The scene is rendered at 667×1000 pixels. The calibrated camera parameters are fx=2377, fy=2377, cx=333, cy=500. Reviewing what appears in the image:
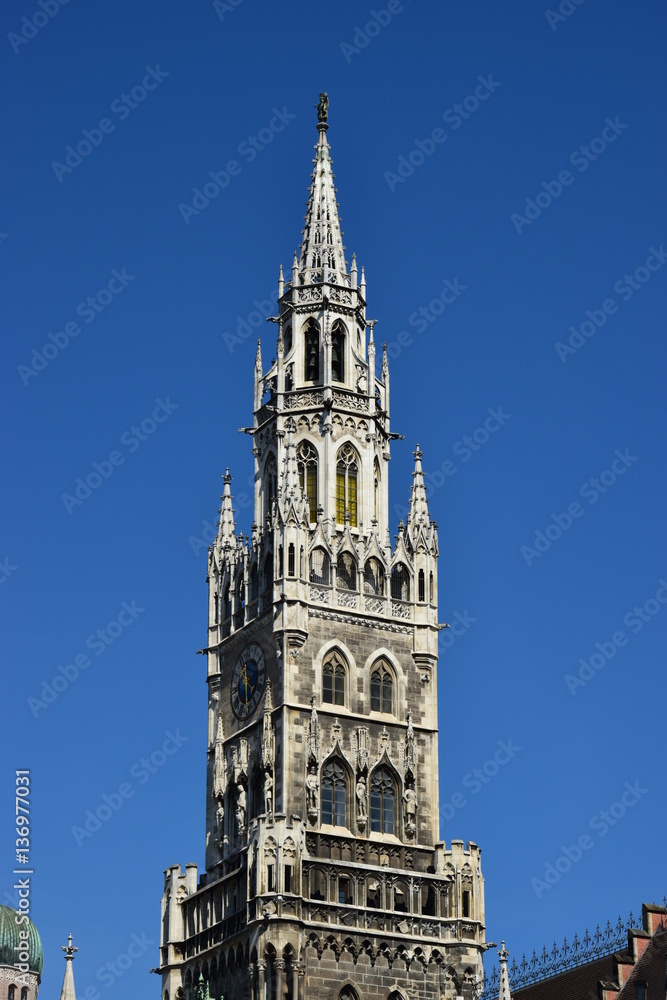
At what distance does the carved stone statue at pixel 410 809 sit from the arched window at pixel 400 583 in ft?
29.1

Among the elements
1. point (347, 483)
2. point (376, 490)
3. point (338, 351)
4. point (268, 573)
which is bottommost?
point (268, 573)

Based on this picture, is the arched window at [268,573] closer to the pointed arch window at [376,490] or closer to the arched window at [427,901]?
the pointed arch window at [376,490]

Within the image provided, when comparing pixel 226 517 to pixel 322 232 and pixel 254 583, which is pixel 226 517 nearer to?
pixel 254 583

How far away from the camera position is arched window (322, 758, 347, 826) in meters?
96.4

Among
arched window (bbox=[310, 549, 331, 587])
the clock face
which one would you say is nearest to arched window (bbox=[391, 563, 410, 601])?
arched window (bbox=[310, 549, 331, 587])

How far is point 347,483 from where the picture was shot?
10431cm

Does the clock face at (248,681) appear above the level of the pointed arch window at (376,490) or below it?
below

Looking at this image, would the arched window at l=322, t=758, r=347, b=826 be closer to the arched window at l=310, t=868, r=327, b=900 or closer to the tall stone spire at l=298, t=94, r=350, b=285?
the arched window at l=310, t=868, r=327, b=900

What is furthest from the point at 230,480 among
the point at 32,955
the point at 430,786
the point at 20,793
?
the point at 32,955

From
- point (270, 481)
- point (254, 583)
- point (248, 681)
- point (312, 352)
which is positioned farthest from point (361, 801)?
point (312, 352)

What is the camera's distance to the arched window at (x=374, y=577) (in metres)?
102

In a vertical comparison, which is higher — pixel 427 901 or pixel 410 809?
pixel 410 809

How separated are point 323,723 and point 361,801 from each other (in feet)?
11.6

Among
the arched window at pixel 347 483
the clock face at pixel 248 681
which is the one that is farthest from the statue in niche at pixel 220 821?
the arched window at pixel 347 483
